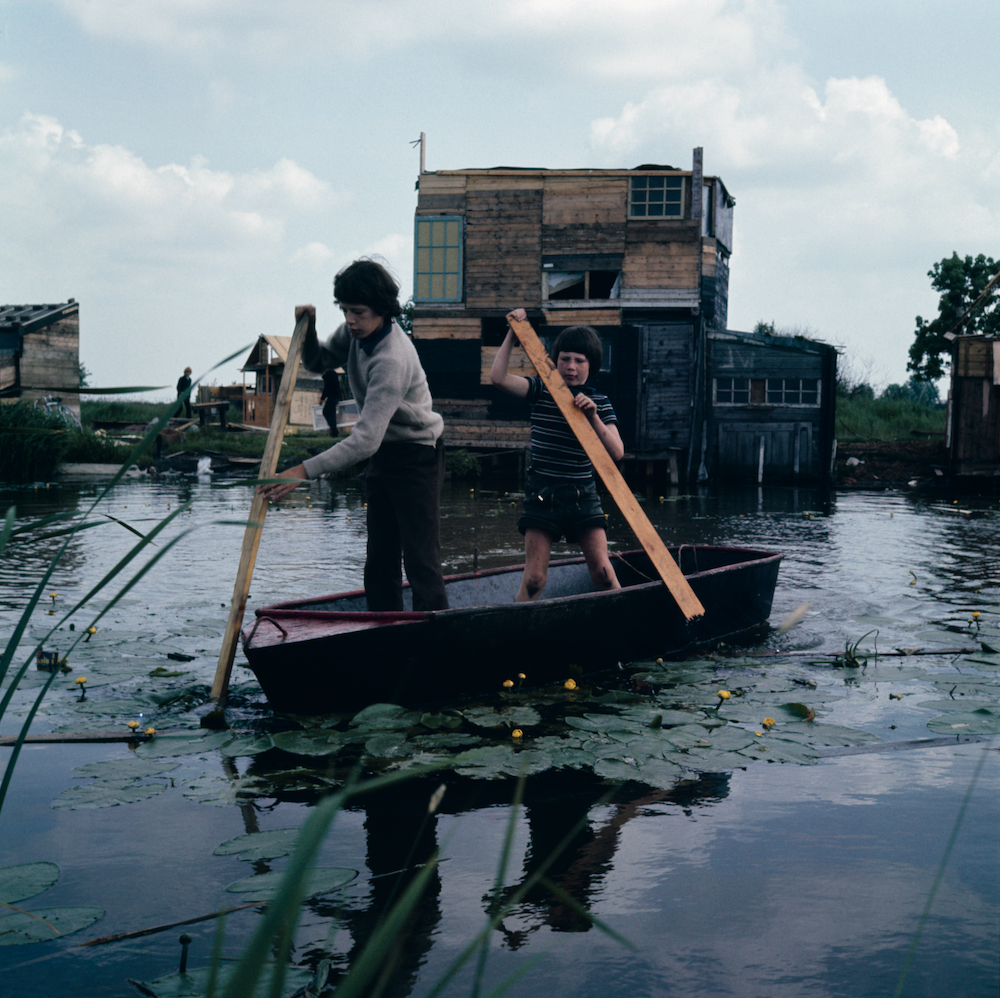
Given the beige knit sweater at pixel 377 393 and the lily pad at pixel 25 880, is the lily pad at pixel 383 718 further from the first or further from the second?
the lily pad at pixel 25 880

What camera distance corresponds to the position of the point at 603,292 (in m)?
20.7

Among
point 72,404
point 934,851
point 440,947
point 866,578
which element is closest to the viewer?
point 440,947

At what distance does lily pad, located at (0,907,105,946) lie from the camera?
7.22 feet

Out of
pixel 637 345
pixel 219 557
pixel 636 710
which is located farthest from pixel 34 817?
pixel 637 345

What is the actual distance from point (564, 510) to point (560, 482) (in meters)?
0.16

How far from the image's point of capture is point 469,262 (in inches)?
794

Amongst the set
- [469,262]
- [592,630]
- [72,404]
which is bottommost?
[592,630]

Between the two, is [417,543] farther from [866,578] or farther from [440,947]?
[866,578]

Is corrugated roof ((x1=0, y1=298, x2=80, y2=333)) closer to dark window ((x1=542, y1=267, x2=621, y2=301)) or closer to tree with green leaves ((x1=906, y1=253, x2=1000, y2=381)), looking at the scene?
dark window ((x1=542, y1=267, x2=621, y2=301))

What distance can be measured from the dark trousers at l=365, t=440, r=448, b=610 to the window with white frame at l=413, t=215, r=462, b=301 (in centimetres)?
1660

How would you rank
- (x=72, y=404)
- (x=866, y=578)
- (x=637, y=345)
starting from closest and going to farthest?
(x=866, y=578) < (x=637, y=345) < (x=72, y=404)

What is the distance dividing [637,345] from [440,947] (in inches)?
730

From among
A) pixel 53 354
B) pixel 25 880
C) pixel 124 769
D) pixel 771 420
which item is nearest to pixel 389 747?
pixel 124 769

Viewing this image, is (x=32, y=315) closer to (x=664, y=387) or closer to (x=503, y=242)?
(x=503, y=242)
